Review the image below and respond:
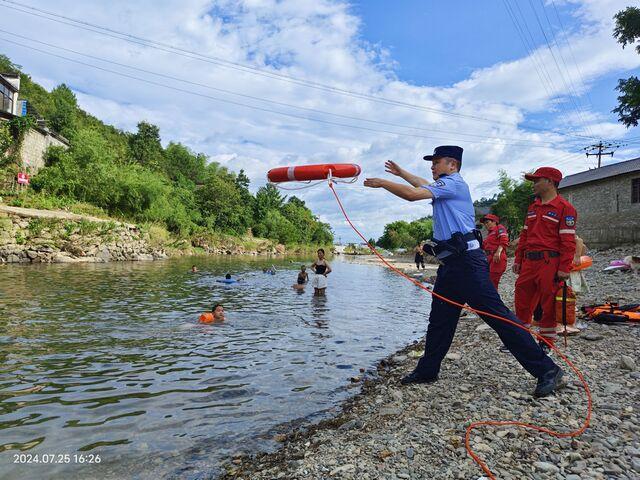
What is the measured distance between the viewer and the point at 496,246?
30.0 feet

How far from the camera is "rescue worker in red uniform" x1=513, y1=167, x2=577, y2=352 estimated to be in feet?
16.8

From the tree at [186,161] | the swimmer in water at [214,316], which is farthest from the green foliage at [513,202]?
the tree at [186,161]

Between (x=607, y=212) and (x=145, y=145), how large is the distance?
213ft

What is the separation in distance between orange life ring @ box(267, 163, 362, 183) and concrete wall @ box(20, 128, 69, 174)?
37720 millimetres

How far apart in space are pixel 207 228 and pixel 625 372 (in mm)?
57341

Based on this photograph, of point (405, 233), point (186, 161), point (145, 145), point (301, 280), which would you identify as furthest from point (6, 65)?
point (405, 233)

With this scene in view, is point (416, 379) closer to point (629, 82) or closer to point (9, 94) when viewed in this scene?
point (629, 82)

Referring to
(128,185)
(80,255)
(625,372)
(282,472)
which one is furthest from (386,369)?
(128,185)

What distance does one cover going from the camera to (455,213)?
14.7 ft

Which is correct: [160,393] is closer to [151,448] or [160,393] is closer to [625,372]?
[151,448]

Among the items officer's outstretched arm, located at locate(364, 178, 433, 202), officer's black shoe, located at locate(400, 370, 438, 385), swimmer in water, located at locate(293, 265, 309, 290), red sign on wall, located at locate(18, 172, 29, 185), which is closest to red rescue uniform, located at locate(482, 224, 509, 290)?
officer's black shoe, located at locate(400, 370, 438, 385)

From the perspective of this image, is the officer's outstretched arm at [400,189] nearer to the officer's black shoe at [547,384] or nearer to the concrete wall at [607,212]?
the officer's black shoe at [547,384]

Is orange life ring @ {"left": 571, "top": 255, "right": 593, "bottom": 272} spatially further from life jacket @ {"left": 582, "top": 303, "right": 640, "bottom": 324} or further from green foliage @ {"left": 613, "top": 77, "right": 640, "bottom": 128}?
green foliage @ {"left": 613, "top": 77, "right": 640, "bottom": 128}

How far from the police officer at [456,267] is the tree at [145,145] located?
6498 centimetres
